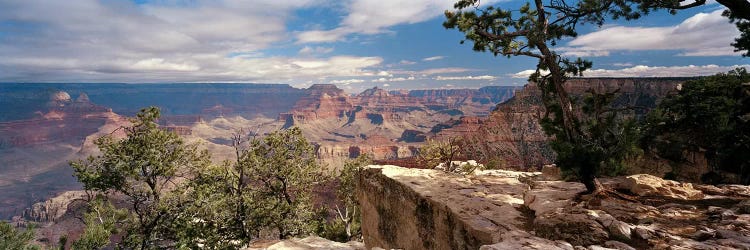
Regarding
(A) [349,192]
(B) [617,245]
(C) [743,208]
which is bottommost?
Result: (A) [349,192]

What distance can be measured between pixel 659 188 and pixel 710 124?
14.0m

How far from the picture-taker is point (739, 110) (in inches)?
828

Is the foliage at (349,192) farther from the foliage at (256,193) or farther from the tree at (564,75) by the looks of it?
the tree at (564,75)

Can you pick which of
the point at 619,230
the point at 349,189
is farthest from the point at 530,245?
the point at 349,189

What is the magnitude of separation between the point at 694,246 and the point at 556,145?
201 inches

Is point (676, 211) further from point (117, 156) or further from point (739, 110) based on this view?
point (117, 156)

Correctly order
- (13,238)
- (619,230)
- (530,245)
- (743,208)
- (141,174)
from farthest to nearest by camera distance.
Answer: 1. (141,174)
2. (13,238)
3. (743,208)
4. (619,230)
5. (530,245)

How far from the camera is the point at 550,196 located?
44.1 ft

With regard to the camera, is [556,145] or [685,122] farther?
[685,122]

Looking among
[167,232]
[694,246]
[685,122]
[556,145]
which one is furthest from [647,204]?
[167,232]

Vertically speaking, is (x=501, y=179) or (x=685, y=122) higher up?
(x=685, y=122)

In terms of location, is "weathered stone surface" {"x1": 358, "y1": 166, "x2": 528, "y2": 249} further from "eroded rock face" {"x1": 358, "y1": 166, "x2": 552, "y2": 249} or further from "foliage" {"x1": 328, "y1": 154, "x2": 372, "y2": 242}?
"foliage" {"x1": 328, "y1": 154, "x2": 372, "y2": 242}

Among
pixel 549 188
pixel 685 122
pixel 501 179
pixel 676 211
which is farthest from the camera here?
pixel 685 122

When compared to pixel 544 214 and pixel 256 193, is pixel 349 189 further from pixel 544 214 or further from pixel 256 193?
pixel 544 214
